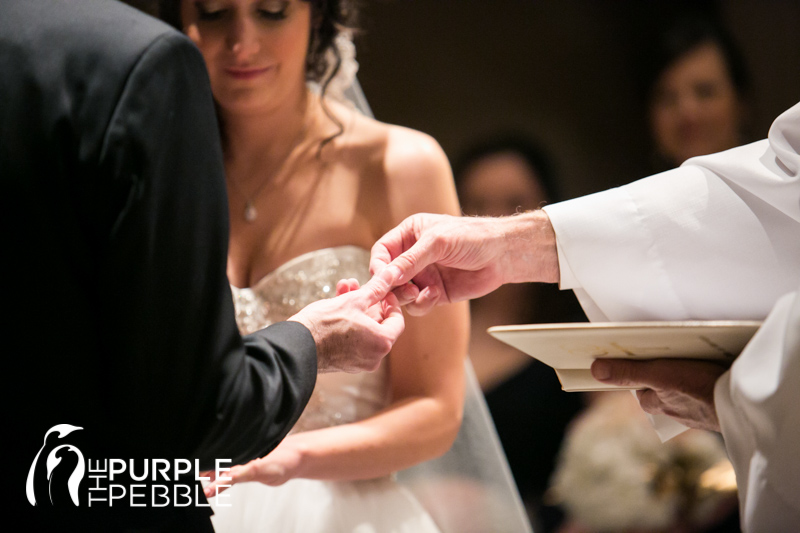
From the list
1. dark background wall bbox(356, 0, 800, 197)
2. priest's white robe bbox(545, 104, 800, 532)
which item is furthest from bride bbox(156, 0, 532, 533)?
dark background wall bbox(356, 0, 800, 197)

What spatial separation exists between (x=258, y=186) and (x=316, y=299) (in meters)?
0.35

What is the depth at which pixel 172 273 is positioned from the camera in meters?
0.75

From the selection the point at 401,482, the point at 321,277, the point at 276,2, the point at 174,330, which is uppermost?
the point at 276,2

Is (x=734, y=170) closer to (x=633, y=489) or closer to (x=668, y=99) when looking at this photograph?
(x=633, y=489)

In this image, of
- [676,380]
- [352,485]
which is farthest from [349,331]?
[352,485]

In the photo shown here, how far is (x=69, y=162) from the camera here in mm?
715

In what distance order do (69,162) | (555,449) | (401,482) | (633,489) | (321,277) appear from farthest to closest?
(555,449)
(633,489)
(401,482)
(321,277)
(69,162)

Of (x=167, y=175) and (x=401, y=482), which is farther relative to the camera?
(x=401, y=482)

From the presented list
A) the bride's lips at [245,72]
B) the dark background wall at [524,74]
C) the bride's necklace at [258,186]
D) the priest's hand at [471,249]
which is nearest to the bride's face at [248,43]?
the bride's lips at [245,72]

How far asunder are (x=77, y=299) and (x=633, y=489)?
211 cm

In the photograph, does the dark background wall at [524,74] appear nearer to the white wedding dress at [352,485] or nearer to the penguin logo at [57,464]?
the white wedding dress at [352,485]

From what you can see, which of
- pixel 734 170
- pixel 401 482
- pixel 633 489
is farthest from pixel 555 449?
pixel 734 170

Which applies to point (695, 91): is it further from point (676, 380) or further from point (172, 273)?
point (172, 273)

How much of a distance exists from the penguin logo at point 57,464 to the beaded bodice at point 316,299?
0.75 metres
